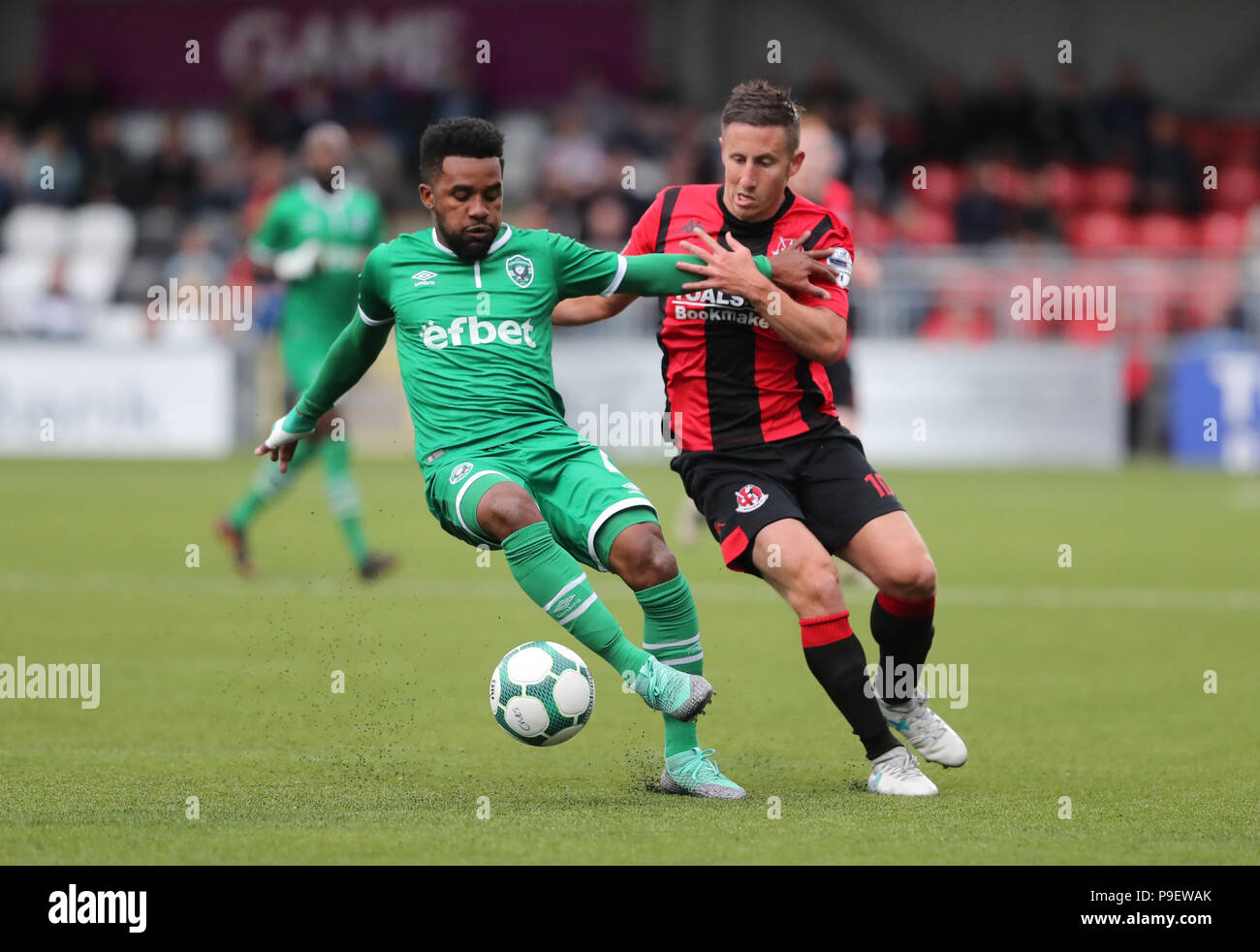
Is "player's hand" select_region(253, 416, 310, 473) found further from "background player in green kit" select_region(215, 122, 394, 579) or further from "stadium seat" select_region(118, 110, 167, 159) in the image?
"stadium seat" select_region(118, 110, 167, 159)

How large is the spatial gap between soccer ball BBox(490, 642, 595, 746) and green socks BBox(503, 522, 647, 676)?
11 cm

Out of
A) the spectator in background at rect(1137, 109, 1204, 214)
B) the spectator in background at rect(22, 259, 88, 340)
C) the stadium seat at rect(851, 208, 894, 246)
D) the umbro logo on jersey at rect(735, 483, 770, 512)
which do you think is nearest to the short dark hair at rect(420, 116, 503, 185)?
the umbro logo on jersey at rect(735, 483, 770, 512)

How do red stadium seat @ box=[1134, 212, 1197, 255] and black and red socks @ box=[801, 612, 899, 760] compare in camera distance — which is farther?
red stadium seat @ box=[1134, 212, 1197, 255]

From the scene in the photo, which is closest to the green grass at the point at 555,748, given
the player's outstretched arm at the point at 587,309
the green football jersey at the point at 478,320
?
the green football jersey at the point at 478,320

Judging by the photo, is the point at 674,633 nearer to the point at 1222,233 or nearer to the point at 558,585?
the point at 558,585

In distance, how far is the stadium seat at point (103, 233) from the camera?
22.5 m

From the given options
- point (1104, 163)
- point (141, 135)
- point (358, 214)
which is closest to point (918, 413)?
point (1104, 163)

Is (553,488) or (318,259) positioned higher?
(318,259)

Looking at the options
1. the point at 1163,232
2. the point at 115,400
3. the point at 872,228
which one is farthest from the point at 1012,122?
the point at 115,400

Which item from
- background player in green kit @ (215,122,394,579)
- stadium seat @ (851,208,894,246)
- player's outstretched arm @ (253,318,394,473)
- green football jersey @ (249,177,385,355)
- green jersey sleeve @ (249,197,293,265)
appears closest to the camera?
player's outstretched arm @ (253,318,394,473)

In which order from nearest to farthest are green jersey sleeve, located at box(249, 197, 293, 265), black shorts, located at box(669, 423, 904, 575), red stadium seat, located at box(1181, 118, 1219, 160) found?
1. black shorts, located at box(669, 423, 904, 575)
2. green jersey sleeve, located at box(249, 197, 293, 265)
3. red stadium seat, located at box(1181, 118, 1219, 160)

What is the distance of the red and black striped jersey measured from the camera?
579 centimetres

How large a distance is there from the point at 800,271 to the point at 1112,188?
18419 millimetres

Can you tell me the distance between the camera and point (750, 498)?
5.61 meters
